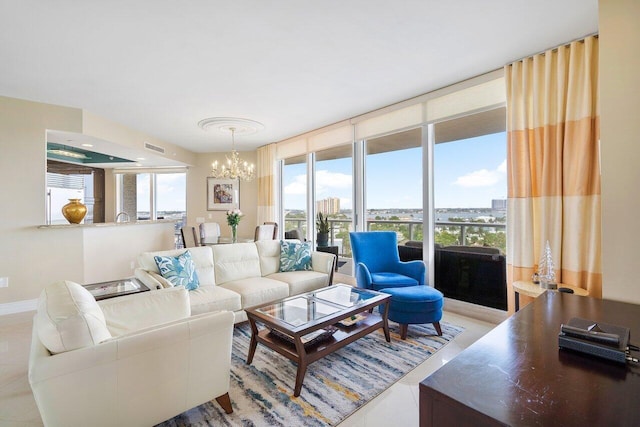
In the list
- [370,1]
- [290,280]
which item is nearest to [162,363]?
[290,280]

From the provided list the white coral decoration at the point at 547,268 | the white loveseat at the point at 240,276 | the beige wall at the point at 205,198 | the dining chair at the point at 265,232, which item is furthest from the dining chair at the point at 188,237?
the white coral decoration at the point at 547,268

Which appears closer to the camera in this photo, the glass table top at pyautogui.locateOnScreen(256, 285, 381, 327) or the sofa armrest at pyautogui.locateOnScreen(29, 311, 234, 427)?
the sofa armrest at pyautogui.locateOnScreen(29, 311, 234, 427)

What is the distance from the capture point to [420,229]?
4008 millimetres

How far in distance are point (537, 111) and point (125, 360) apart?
3.85 meters

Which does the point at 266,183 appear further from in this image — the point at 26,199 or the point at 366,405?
the point at 366,405

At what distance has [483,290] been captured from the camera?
11.3ft

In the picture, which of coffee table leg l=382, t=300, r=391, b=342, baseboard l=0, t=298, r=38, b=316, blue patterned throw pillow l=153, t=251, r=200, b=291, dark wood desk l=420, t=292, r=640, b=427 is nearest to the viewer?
dark wood desk l=420, t=292, r=640, b=427

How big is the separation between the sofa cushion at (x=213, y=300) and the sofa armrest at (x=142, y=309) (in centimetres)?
47

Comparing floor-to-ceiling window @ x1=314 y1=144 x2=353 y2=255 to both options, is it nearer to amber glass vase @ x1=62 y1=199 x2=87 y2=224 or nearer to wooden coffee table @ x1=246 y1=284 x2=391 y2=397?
wooden coffee table @ x1=246 y1=284 x2=391 y2=397

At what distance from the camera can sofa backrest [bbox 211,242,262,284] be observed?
3.46 metres

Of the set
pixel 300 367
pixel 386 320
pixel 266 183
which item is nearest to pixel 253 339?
pixel 300 367

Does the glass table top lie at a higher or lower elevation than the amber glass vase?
lower

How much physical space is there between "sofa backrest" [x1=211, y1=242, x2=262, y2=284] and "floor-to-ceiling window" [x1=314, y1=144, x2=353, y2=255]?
5.87 feet

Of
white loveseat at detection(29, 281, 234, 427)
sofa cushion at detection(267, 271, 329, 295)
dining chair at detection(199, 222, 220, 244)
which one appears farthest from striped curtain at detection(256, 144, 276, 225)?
white loveseat at detection(29, 281, 234, 427)
